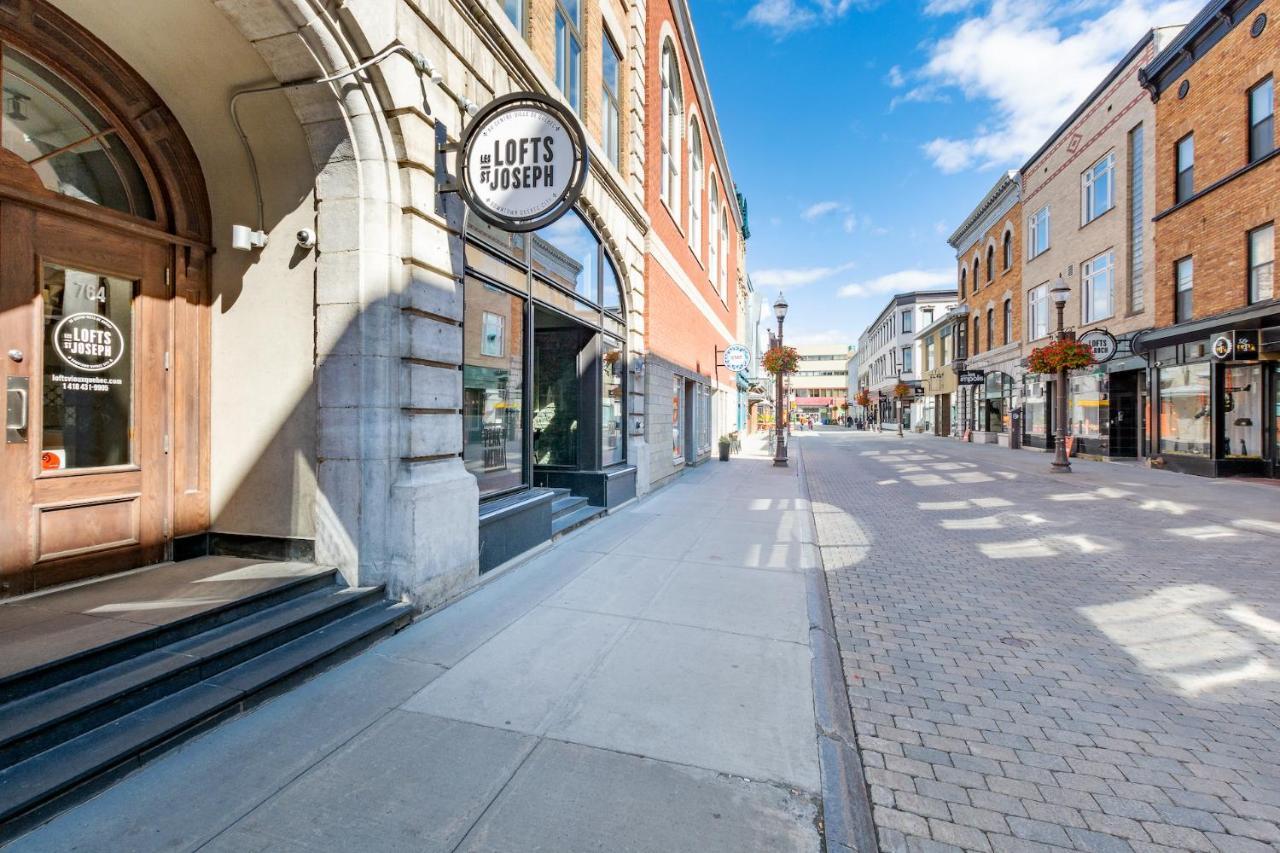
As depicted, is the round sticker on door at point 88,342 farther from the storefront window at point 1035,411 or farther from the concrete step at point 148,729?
the storefront window at point 1035,411

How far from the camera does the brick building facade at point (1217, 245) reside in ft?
47.0

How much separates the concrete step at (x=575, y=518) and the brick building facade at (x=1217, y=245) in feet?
54.7

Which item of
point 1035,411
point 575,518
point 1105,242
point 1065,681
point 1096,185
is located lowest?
point 1065,681

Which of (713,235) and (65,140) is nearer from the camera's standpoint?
(65,140)

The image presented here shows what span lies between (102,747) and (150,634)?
72 centimetres

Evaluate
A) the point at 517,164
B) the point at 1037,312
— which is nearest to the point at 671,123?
the point at 517,164

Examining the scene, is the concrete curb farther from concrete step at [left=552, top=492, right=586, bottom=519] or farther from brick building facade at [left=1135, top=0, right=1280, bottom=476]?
brick building facade at [left=1135, top=0, right=1280, bottom=476]

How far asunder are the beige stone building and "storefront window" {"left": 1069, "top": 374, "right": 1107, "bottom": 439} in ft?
0.13

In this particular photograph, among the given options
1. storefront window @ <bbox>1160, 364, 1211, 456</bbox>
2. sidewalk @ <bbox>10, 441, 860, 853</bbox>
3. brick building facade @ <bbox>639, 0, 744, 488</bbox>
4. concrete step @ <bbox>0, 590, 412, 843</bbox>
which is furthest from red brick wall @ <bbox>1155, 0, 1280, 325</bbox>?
concrete step @ <bbox>0, 590, 412, 843</bbox>

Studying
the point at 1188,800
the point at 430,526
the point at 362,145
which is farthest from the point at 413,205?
the point at 1188,800

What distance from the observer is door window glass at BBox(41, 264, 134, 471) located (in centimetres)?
402

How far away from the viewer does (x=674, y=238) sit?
14539mm

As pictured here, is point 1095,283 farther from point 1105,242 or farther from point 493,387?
point 493,387

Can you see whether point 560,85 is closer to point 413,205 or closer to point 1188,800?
point 413,205
